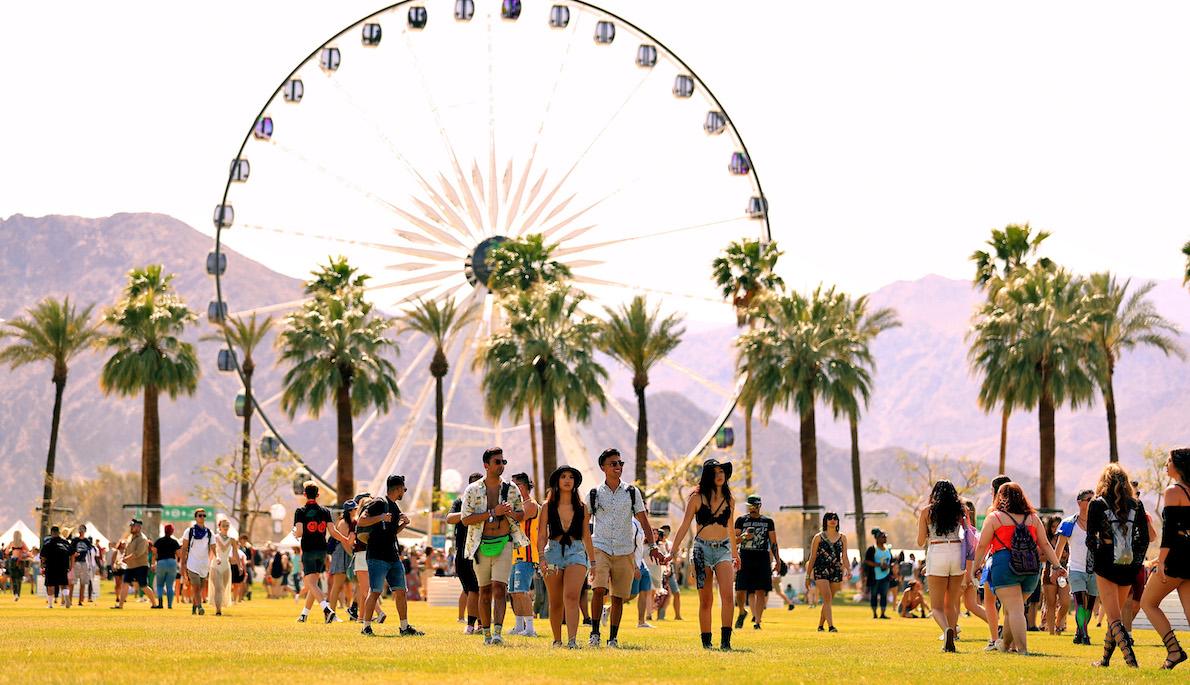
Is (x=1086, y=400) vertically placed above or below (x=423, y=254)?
below

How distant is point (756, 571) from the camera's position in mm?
24453

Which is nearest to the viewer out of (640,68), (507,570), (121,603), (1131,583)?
(1131,583)

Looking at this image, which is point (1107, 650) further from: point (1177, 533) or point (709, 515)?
point (709, 515)

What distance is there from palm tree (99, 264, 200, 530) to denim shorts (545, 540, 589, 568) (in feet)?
177

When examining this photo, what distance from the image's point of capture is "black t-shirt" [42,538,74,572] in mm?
31828

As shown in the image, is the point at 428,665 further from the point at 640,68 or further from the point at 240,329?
the point at 240,329

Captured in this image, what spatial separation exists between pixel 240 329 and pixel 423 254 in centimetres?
1745

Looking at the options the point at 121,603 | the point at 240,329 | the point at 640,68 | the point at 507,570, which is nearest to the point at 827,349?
the point at 640,68

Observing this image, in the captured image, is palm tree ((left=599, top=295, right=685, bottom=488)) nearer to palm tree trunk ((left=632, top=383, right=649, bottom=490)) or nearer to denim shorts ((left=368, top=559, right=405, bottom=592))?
palm tree trunk ((left=632, top=383, right=649, bottom=490))

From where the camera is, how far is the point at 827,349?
6169 centimetres

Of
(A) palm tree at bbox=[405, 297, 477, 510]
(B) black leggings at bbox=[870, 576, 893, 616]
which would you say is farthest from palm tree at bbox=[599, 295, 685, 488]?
(B) black leggings at bbox=[870, 576, 893, 616]

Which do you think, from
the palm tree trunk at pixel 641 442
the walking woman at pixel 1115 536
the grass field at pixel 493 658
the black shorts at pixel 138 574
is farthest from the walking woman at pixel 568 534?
the palm tree trunk at pixel 641 442

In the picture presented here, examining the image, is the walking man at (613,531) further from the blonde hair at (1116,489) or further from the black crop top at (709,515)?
the blonde hair at (1116,489)

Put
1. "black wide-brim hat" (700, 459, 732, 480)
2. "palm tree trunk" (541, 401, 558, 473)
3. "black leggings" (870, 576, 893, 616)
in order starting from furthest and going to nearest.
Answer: "palm tree trunk" (541, 401, 558, 473)
"black leggings" (870, 576, 893, 616)
"black wide-brim hat" (700, 459, 732, 480)
